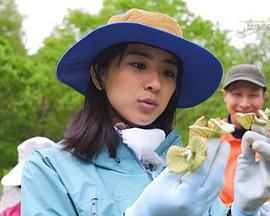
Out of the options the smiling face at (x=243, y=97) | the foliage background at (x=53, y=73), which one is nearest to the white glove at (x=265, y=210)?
the smiling face at (x=243, y=97)

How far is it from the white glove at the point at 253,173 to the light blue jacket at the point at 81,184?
26cm

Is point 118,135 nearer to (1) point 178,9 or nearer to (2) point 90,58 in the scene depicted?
(2) point 90,58

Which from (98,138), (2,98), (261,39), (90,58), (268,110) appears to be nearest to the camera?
(268,110)

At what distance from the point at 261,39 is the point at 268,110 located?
11888mm

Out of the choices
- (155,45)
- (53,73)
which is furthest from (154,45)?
(53,73)

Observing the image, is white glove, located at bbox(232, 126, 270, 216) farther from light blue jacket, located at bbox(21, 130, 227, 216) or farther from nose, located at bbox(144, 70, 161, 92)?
nose, located at bbox(144, 70, 161, 92)

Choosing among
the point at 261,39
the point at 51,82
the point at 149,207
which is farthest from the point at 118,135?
the point at 51,82

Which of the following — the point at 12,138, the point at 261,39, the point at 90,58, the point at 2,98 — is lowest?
the point at 12,138

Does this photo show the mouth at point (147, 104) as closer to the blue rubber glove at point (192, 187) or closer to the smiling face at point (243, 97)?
the blue rubber glove at point (192, 187)

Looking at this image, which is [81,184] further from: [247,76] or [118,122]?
[247,76]

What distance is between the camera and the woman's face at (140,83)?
67.7 inches

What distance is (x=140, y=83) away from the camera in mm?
1714

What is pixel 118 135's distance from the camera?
5.70 ft

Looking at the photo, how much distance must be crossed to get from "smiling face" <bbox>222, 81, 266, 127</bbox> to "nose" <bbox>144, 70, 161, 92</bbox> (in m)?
1.64
